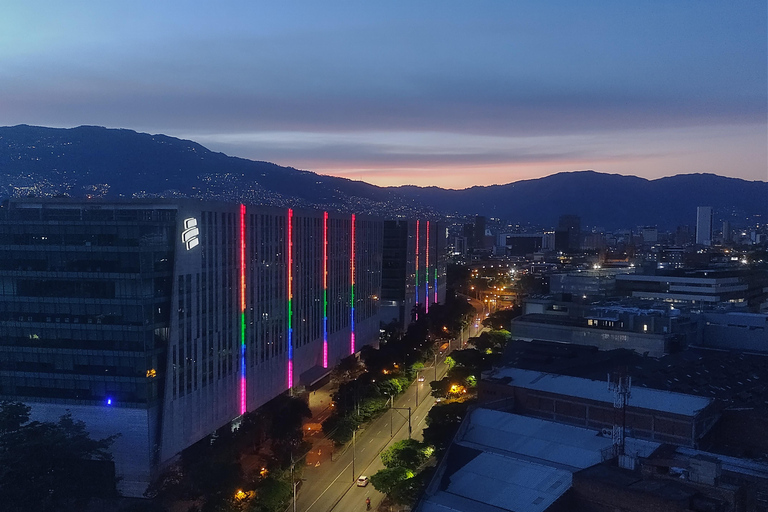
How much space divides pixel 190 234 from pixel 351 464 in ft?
51.8

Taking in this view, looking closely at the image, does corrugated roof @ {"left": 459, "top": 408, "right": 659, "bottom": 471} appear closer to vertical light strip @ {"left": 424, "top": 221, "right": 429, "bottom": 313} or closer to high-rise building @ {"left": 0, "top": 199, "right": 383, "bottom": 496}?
high-rise building @ {"left": 0, "top": 199, "right": 383, "bottom": 496}

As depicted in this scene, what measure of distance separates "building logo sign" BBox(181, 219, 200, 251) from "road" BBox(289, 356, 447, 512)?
13956 millimetres

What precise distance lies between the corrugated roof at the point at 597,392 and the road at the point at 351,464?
7519 millimetres

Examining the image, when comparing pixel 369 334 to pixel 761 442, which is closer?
pixel 761 442

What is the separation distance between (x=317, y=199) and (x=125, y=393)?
526 feet

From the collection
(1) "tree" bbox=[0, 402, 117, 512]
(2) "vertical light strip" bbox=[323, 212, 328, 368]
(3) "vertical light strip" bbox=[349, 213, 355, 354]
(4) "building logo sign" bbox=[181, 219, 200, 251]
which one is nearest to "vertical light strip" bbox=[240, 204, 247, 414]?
(4) "building logo sign" bbox=[181, 219, 200, 251]

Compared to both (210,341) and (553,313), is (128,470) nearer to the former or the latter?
(210,341)

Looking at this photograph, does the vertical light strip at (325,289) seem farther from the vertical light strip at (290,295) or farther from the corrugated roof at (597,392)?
the corrugated roof at (597,392)

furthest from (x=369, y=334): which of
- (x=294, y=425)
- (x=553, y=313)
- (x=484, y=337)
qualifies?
(x=294, y=425)

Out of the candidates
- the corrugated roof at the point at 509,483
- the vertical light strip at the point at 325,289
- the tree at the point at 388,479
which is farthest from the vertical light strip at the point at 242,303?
the corrugated roof at the point at 509,483

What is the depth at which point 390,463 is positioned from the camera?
100 feet

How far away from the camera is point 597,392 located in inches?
1405

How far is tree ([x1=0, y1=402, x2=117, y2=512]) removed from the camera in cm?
2269

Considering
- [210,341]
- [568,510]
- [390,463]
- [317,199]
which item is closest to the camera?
[568,510]
